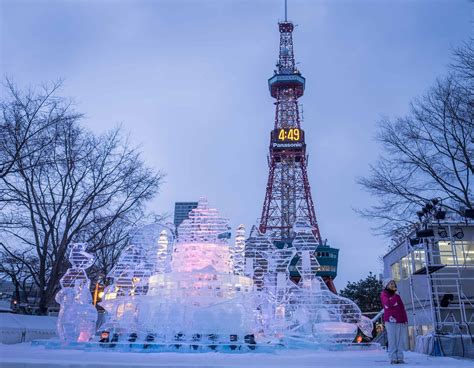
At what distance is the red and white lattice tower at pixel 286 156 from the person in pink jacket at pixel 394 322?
1759 inches

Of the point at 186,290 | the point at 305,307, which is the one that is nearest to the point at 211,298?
the point at 186,290

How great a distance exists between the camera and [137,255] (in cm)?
1252

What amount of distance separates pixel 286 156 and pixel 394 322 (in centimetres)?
5477

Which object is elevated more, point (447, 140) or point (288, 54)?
point (288, 54)

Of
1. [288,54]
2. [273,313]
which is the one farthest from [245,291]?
[288,54]

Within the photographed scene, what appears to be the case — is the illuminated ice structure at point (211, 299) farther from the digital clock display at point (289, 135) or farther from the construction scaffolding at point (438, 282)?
the digital clock display at point (289, 135)

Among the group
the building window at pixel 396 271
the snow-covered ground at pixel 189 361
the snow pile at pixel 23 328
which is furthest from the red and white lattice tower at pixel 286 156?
the snow-covered ground at pixel 189 361

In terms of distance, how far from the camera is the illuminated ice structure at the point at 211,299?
9.87 meters

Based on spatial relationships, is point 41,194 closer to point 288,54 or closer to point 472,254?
point 472,254

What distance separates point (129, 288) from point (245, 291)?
351 centimetres

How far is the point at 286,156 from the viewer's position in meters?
60.5

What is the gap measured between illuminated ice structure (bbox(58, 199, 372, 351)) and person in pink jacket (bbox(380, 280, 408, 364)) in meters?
3.62

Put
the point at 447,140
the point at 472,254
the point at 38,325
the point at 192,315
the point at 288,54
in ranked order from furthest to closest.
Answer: the point at 288,54 → the point at 472,254 → the point at 38,325 → the point at 447,140 → the point at 192,315

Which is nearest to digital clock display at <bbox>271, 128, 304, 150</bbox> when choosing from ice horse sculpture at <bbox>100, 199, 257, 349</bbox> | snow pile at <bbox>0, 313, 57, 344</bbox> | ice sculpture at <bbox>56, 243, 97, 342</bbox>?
snow pile at <bbox>0, 313, 57, 344</bbox>
